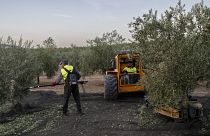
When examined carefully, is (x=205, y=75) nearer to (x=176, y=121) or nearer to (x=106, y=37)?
(x=176, y=121)

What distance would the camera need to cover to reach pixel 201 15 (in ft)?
35.8

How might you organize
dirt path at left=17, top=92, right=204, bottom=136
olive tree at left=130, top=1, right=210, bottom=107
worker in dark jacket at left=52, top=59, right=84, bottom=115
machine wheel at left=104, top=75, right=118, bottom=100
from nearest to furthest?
olive tree at left=130, top=1, right=210, bottom=107, dirt path at left=17, top=92, right=204, bottom=136, worker in dark jacket at left=52, top=59, right=84, bottom=115, machine wheel at left=104, top=75, right=118, bottom=100

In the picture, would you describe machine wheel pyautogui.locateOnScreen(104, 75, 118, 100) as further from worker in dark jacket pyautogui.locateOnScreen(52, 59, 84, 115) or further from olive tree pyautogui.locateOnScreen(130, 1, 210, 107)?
olive tree pyautogui.locateOnScreen(130, 1, 210, 107)

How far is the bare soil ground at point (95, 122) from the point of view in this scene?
12.2m

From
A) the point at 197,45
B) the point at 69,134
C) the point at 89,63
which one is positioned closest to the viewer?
the point at 197,45

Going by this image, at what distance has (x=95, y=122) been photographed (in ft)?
44.8

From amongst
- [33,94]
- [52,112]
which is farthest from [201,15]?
[33,94]

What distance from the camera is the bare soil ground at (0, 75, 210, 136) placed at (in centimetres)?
1215

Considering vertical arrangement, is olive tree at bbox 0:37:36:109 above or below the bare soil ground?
above

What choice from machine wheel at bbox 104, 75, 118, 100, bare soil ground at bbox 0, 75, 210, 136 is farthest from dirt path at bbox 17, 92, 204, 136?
machine wheel at bbox 104, 75, 118, 100

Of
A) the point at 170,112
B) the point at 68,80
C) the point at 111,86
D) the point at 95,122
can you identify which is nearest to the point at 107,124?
the point at 95,122

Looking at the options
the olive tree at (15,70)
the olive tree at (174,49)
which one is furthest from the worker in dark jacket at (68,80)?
the olive tree at (174,49)

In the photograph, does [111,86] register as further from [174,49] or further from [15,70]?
[174,49]

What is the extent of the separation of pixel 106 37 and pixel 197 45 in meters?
22.0
